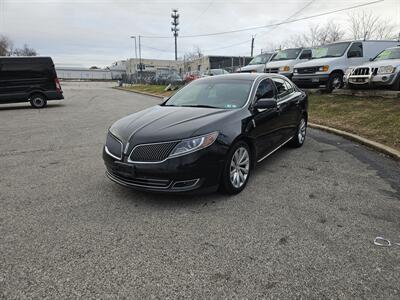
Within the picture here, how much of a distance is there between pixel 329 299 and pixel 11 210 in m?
3.42

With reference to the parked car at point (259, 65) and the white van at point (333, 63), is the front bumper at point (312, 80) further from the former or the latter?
the parked car at point (259, 65)

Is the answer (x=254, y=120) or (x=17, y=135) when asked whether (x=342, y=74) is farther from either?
(x=17, y=135)

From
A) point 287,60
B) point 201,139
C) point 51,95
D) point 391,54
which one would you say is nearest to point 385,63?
point 391,54

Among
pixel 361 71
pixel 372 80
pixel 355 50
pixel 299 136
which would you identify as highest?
pixel 355 50

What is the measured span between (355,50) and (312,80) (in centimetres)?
239

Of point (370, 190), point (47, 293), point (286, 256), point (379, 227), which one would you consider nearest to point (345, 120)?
point (370, 190)

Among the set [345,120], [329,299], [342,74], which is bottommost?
[329,299]

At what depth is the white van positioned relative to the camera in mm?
12047

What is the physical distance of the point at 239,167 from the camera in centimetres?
390

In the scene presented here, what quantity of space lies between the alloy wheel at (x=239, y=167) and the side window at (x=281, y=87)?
5.87 ft

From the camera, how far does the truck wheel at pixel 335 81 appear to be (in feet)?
40.0

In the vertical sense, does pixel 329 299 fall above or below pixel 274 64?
below

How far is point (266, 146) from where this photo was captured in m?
4.57

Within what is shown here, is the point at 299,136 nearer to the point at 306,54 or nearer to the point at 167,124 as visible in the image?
the point at 167,124
